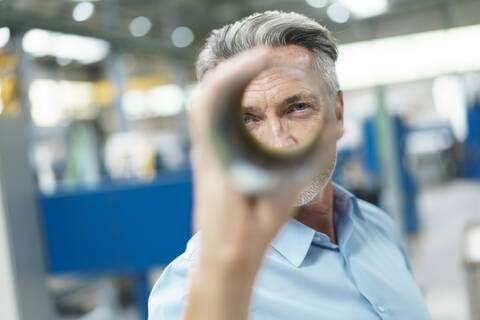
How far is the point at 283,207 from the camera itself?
405mm

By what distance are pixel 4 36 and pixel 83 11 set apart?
167cm

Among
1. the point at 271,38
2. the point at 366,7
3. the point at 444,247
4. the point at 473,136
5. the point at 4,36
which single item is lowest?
the point at 444,247

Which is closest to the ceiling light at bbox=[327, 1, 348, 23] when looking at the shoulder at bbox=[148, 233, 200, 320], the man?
the man

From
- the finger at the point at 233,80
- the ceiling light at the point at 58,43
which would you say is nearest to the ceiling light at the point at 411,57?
the ceiling light at the point at 58,43

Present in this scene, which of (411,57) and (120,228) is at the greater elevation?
(411,57)

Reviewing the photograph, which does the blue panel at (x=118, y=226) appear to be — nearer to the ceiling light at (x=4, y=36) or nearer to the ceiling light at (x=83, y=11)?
the ceiling light at (x=4, y=36)

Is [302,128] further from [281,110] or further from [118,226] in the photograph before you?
[118,226]

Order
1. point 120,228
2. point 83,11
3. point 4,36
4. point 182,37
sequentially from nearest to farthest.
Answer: point 120,228, point 4,36, point 83,11, point 182,37

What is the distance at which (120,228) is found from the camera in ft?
9.16

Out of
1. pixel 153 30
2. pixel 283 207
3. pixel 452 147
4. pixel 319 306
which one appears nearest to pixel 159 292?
pixel 319 306

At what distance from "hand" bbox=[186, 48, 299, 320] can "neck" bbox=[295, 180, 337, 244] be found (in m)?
0.57

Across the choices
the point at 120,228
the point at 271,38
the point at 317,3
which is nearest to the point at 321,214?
the point at 271,38

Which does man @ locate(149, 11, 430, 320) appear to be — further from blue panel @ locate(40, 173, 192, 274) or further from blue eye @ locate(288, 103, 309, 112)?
blue panel @ locate(40, 173, 192, 274)

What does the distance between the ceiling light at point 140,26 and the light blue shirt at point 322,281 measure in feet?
16.4
